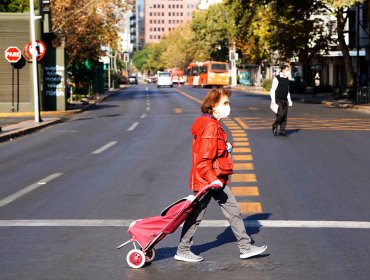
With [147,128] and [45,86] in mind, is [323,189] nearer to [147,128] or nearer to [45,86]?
[147,128]

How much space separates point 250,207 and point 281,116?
1094 centimetres

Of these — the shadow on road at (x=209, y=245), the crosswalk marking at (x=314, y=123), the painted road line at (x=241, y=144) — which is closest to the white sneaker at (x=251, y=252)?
the shadow on road at (x=209, y=245)

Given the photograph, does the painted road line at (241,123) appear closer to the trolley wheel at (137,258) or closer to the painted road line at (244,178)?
the painted road line at (244,178)

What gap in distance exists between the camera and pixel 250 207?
9547mm

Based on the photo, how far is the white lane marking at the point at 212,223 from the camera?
8312mm

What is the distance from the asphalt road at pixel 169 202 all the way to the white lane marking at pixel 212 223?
0.04ft

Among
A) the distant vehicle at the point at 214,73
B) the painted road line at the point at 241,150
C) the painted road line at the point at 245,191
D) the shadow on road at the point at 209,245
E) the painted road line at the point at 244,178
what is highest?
the distant vehicle at the point at 214,73

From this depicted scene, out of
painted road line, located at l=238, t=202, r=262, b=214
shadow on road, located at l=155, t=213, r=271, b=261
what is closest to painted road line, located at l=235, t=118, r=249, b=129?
painted road line, located at l=238, t=202, r=262, b=214

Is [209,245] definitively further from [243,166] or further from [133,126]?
[133,126]

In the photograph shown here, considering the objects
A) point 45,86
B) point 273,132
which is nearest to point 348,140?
point 273,132

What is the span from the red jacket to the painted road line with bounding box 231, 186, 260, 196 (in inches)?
157

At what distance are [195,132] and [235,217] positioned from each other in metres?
0.87

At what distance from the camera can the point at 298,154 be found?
15.9 m

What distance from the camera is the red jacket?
6512 mm
